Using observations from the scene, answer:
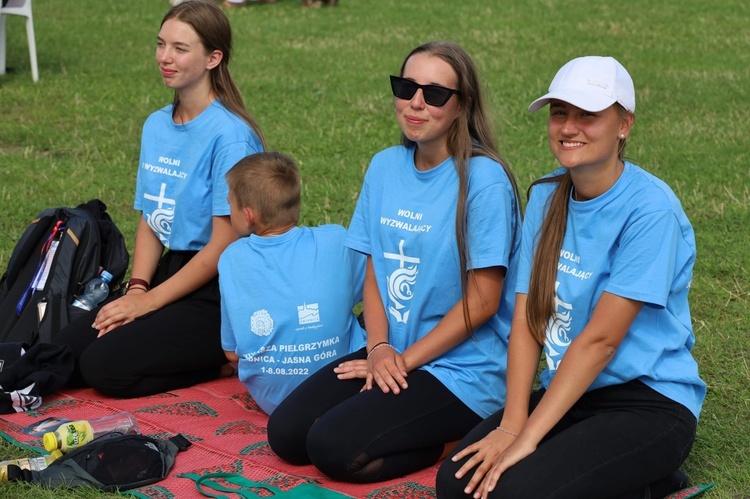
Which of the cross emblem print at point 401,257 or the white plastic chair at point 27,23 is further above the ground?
the white plastic chair at point 27,23

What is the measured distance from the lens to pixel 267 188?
465 centimetres

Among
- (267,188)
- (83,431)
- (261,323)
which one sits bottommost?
(83,431)

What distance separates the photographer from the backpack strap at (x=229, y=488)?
13.3 ft

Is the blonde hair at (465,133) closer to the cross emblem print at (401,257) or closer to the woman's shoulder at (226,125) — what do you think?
the cross emblem print at (401,257)

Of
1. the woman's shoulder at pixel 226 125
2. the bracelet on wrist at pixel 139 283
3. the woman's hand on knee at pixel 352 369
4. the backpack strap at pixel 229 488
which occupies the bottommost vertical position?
the backpack strap at pixel 229 488

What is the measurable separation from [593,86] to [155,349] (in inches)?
96.5

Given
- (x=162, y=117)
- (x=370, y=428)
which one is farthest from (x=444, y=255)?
(x=162, y=117)

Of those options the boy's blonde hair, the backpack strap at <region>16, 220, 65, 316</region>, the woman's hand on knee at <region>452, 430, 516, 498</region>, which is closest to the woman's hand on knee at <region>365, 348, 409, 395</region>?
the woman's hand on knee at <region>452, 430, 516, 498</region>

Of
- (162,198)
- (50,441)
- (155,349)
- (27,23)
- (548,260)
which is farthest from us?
(27,23)

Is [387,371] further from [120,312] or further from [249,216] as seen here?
[120,312]

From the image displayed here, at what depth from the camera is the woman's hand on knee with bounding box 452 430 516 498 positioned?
3637mm


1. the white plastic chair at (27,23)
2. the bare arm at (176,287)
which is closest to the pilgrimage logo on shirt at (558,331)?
the bare arm at (176,287)

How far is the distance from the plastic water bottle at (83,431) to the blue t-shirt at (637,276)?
6.14ft

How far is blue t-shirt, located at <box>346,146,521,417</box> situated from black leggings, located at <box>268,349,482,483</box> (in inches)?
4.2
